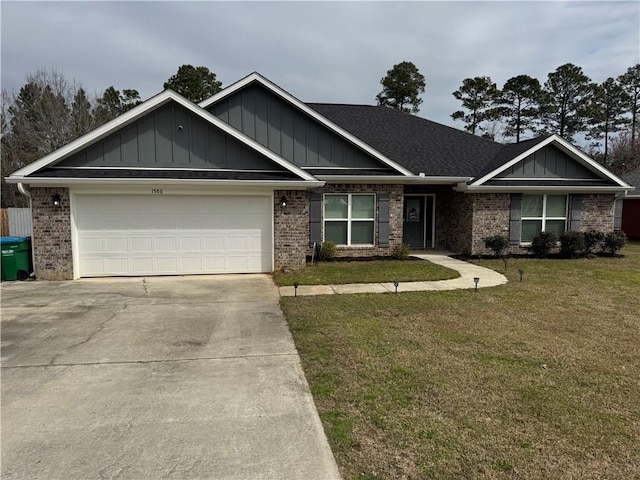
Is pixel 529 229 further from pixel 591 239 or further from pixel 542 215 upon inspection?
pixel 591 239

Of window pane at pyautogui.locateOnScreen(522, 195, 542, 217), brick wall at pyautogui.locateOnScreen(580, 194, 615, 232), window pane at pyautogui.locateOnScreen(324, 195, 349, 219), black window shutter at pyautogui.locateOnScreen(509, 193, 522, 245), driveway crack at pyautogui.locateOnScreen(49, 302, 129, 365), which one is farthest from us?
brick wall at pyautogui.locateOnScreen(580, 194, 615, 232)

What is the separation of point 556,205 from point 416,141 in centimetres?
555

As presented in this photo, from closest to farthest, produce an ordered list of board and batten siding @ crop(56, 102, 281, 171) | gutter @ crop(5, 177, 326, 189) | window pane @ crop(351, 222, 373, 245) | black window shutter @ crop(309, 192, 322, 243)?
gutter @ crop(5, 177, 326, 189)
board and batten siding @ crop(56, 102, 281, 171)
black window shutter @ crop(309, 192, 322, 243)
window pane @ crop(351, 222, 373, 245)

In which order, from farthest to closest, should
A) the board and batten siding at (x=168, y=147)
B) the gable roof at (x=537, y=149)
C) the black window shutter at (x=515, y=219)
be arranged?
the black window shutter at (x=515, y=219) < the gable roof at (x=537, y=149) < the board and batten siding at (x=168, y=147)

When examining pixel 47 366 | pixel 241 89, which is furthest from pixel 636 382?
pixel 241 89

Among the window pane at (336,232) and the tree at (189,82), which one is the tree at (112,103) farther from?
the window pane at (336,232)

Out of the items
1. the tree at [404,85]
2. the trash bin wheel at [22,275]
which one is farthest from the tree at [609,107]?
the trash bin wheel at [22,275]

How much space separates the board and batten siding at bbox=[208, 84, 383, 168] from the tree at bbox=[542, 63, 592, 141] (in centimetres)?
3231

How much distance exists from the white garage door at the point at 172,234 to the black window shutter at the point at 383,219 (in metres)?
4.00

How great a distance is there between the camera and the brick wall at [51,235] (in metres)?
10.4

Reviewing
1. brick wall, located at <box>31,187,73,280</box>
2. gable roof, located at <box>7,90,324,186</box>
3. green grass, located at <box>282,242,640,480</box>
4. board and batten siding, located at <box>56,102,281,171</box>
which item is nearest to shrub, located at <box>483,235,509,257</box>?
green grass, located at <box>282,242,640,480</box>

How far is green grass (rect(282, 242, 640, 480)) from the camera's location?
3.32 metres

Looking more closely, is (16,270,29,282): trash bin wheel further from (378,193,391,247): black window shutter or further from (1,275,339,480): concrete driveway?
(378,193,391,247): black window shutter

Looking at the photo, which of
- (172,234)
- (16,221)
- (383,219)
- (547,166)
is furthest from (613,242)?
(16,221)
